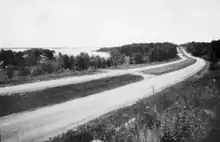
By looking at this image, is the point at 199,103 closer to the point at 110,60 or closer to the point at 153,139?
the point at 153,139

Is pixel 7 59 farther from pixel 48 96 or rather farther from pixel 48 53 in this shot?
pixel 48 96

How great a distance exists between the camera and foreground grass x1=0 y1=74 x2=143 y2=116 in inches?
430

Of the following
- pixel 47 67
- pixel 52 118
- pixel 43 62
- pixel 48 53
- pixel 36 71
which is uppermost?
pixel 48 53

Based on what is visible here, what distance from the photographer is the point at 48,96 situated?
13531 mm

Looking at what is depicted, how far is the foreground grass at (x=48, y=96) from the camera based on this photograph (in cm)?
1091

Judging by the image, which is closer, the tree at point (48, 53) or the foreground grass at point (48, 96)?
the foreground grass at point (48, 96)

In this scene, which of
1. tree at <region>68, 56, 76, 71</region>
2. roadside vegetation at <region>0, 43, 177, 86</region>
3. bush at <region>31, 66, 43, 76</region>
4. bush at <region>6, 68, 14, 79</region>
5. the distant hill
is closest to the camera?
roadside vegetation at <region>0, 43, 177, 86</region>

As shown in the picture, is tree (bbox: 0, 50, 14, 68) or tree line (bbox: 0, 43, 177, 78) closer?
tree (bbox: 0, 50, 14, 68)

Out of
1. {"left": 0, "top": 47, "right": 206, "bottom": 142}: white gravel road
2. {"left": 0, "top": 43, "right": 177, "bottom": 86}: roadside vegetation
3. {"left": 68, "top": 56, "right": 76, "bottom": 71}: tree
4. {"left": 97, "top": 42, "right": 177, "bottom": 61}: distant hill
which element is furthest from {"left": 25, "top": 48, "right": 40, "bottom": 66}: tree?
{"left": 97, "top": 42, "right": 177, "bottom": 61}: distant hill

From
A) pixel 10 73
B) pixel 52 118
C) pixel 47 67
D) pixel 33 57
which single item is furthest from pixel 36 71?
pixel 52 118

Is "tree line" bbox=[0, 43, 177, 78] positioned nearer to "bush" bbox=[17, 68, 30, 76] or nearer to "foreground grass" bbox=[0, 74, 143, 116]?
"bush" bbox=[17, 68, 30, 76]

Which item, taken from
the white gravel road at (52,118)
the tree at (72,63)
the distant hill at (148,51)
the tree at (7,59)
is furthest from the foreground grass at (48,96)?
the distant hill at (148,51)

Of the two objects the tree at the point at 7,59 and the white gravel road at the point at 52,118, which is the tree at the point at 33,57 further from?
the white gravel road at the point at 52,118

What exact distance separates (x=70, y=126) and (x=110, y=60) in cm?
3844
